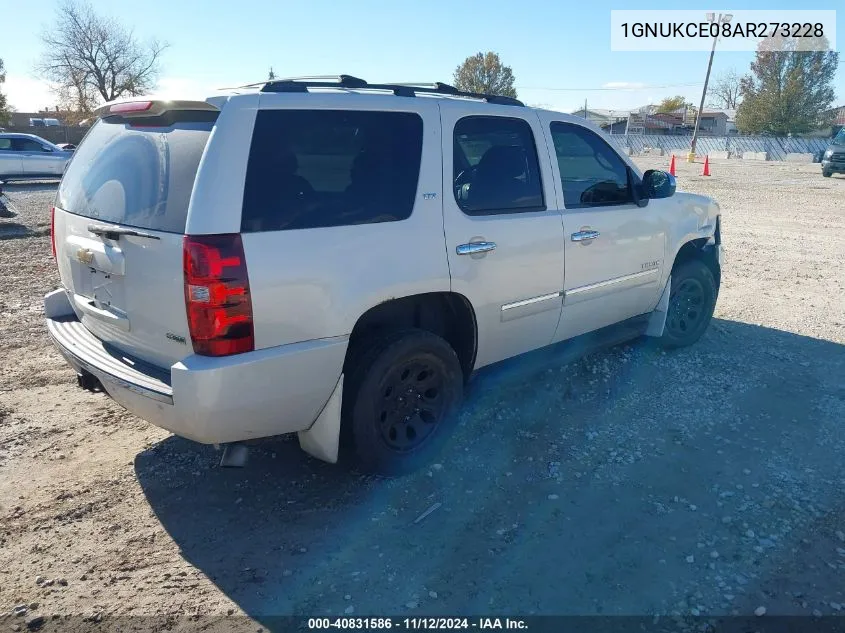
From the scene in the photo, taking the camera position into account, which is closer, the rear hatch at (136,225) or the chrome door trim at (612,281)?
the rear hatch at (136,225)

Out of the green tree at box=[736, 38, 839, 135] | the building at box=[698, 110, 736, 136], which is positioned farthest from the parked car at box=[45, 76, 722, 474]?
the building at box=[698, 110, 736, 136]

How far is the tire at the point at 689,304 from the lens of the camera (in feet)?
18.0

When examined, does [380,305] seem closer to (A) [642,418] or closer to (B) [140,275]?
(B) [140,275]

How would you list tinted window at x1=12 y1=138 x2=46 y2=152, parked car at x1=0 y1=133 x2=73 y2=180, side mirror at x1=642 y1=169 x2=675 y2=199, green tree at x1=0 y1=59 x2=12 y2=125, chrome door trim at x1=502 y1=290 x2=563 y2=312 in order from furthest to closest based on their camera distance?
1. green tree at x1=0 y1=59 x2=12 y2=125
2. tinted window at x1=12 y1=138 x2=46 y2=152
3. parked car at x1=0 y1=133 x2=73 y2=180
4. side mirror at x1=642 y1=169 x2=675 y2=199
5. chrome door trim at x1=502 y1=290 x2=563 y2=312

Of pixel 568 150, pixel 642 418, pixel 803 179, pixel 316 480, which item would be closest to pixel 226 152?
pixel 316 480

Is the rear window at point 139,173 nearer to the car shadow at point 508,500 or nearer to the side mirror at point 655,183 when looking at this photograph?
the car shadow at point 508,500

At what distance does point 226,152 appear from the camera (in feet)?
9.43

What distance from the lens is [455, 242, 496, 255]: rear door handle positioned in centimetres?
363

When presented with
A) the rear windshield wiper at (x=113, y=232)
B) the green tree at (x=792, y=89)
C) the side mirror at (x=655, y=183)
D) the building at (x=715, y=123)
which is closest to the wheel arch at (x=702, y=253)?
the side mirror at (x=655, y=183)

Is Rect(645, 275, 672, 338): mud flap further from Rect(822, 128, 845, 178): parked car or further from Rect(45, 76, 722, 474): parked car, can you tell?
Rect(822, 128, 845, 178): parked car

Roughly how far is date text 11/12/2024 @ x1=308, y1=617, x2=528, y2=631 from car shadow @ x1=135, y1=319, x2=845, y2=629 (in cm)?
5

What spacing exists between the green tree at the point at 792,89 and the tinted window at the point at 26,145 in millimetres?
60077

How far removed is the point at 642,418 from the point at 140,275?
3.16 m

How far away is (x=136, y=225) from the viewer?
305 cm
